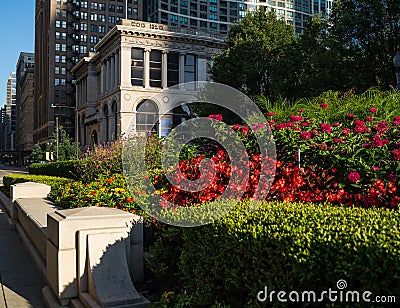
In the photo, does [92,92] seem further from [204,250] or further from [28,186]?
[204,250]

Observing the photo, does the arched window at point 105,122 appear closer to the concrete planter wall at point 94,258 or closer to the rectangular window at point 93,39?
the rectangular window at point 93,39

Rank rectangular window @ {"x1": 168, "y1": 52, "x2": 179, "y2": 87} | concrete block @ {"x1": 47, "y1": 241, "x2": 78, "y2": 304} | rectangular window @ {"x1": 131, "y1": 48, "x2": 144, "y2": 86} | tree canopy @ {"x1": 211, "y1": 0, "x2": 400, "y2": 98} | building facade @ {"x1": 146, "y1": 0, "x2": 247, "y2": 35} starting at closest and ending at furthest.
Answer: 1. concrete block @ {"x1": 47, "y1": 241, "x2": 78, "y2": 304}
2. tree canopy @ {"x1": 211, "y1": 0, "x2": 400, "y2": 98}
3. rectangular window @ {"x1": 131, "y1": 48, "x2": 144, "y2": 86}
4. rectangular window @ {"x1": 168, "y1": 52, "x2": 179, "y2": 87}
5. building facade @ {"x1": 146, "y1": 0, "x2": 247, "y2": 35}

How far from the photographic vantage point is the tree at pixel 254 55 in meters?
31.6

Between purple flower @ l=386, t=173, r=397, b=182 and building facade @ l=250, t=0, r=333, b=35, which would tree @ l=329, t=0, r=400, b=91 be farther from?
building facade @ l=250, t=0, r=333, b=35

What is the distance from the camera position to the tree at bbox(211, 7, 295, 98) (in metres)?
31.6

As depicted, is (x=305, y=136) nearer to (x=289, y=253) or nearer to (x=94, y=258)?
(x=94, y=258)

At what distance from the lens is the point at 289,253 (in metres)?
3.48

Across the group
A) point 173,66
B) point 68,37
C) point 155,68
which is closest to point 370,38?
point 155,68

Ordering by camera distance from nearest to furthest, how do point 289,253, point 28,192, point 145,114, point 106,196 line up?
point 289,253
point 106,196
point 28,192
point 145,114

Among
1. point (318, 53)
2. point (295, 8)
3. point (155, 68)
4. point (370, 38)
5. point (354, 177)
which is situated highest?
point (295, 8)

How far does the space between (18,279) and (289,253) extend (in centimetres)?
560

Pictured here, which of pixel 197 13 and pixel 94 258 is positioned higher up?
pixel 197 13

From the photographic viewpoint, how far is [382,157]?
617cm

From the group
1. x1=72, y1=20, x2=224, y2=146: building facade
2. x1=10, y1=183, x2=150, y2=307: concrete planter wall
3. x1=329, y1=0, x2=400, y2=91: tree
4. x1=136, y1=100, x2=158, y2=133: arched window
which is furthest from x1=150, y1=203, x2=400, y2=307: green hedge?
x1=136, y1=100, x2=158, y2=133: arched window
